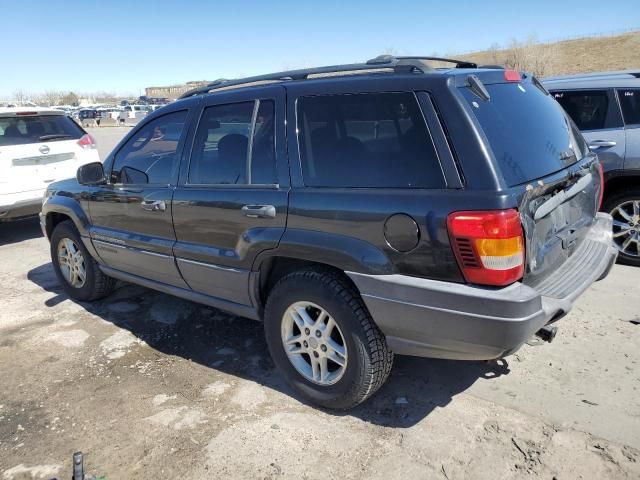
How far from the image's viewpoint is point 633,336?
11.9 feet

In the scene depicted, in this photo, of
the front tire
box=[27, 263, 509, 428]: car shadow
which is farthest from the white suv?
the front tire

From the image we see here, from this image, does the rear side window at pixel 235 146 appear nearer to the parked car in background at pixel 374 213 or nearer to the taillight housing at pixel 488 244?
the parked car in background at pixel 374 213

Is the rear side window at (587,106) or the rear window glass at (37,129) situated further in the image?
the rear window glass at (37,129)

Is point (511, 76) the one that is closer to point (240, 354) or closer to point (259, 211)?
point (259, 211)

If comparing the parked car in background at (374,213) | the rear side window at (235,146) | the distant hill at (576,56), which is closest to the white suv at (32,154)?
the parked car in background at (374,213)

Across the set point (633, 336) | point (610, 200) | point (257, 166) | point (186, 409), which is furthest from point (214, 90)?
point (610, 200)

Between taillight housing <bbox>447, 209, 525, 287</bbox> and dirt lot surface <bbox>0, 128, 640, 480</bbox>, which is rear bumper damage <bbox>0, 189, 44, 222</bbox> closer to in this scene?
dirt lot surface <bbox>0, 128, 640, 480</bbox>

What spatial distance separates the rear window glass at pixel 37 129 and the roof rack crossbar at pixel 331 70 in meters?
4.38

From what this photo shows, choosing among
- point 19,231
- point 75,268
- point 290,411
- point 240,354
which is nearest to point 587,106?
point 240,354

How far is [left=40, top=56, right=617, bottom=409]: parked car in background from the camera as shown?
238 centimetres

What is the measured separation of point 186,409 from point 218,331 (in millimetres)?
1079

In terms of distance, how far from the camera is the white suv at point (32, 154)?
6.76 metres

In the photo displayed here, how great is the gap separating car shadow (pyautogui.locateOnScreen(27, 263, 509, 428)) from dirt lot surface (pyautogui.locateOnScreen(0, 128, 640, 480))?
1 cm

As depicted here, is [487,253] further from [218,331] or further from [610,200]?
[610,200]
